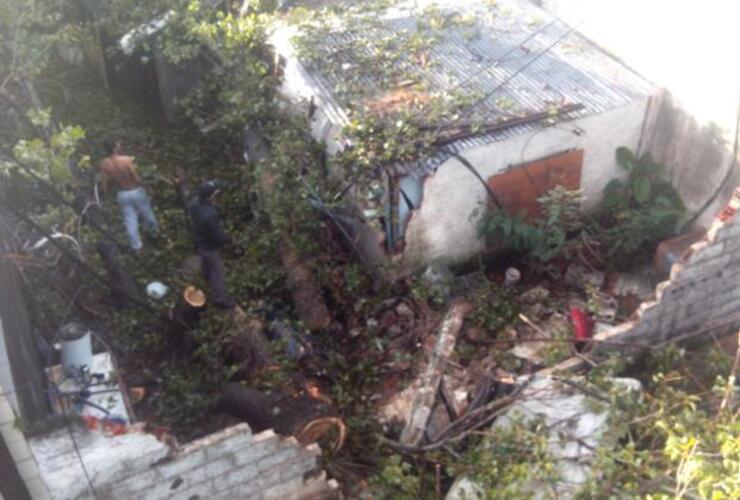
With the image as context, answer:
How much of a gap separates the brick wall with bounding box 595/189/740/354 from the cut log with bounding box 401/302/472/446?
1.45 m

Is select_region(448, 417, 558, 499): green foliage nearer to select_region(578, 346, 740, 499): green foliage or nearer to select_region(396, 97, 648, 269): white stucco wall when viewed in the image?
select_region(578, 346, 740, 499): green foliage

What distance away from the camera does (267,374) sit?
22.3 ft

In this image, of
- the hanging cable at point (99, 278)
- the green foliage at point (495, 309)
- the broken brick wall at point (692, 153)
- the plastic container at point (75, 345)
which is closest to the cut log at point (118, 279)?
the hanging cable at point (99, 278)

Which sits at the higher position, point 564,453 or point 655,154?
point 655,154

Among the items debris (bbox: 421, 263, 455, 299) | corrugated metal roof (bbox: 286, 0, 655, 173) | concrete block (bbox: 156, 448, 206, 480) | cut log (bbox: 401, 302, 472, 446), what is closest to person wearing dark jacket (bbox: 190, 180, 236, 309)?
corrugated metal roof (bbox: 286, 0, 655, 173)

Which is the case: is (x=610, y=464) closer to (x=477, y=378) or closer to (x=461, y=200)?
(x=477, y=378)

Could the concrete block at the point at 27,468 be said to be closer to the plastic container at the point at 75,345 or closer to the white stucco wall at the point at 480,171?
the plastic container at the point at 75,345

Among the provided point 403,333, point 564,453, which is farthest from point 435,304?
point 564,453

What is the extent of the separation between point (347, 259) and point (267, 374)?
6.51ft

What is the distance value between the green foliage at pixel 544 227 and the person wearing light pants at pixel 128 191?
13.4 ft

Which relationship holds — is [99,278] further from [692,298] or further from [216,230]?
[692,298]

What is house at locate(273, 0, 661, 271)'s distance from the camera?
24.9ft

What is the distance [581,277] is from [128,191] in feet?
17.7

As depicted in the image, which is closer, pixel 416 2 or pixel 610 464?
pixel 610 464
